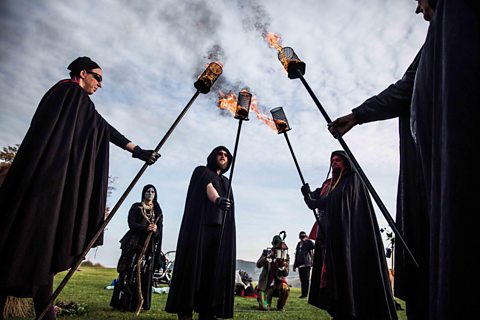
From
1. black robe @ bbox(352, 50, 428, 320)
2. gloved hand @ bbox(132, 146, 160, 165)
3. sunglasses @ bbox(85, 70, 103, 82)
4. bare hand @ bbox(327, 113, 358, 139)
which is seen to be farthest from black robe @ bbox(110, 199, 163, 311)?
black robe @ bbox(352, 50, 428, 320)

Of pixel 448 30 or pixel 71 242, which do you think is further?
pixel 71 242

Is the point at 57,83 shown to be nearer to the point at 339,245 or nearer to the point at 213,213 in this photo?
the point at 213,213

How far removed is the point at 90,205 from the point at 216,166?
9.53ft

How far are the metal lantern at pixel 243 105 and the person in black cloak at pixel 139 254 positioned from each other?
3.82 metres

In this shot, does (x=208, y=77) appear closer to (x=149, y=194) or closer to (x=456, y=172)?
(x=456, y=172)

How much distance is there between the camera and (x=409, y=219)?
2242mm

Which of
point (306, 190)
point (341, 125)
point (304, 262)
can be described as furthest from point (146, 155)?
point (304, 262)

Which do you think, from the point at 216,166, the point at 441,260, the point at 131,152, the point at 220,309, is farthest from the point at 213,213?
the point at 441,260

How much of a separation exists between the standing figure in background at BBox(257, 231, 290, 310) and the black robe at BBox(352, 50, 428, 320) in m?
7.51

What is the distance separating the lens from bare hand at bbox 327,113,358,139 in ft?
9.33

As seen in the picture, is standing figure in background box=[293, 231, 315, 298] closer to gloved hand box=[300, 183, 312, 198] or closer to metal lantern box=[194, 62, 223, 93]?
gloved hand box=[300, 183, 312, 198]

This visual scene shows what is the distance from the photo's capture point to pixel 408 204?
2271mm

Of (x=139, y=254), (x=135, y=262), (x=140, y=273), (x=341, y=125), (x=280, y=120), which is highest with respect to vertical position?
(x=280, y=120)

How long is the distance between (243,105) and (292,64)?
1.81m
